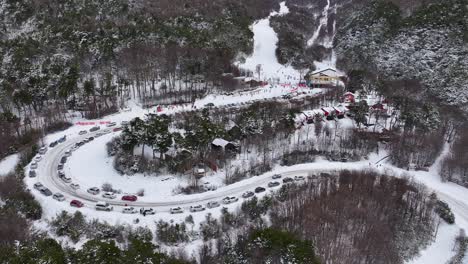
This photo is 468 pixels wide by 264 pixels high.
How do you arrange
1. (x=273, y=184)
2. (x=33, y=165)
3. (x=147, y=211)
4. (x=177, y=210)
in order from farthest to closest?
(x=33, y=165) < (x=273, y=184) < (x=177, y=210) < (x=147, y=211)

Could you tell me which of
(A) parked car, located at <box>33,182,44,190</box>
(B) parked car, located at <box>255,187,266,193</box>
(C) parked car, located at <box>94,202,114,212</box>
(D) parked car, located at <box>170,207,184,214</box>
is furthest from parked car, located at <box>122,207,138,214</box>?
(B) parked car, located at <box>255,187,266,193</box>

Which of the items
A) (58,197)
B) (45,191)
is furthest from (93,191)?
(45,191)

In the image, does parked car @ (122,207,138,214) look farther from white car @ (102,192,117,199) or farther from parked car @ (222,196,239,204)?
parked car @ (222,196,239,204)

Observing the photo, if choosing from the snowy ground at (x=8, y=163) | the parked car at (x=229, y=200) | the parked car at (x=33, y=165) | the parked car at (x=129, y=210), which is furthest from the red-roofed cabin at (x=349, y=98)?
the snowy ground at (x=8, y=163)

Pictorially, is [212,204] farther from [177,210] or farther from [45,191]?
[45,191]

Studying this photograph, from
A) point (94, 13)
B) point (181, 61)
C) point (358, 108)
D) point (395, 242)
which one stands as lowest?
point (395, 242)

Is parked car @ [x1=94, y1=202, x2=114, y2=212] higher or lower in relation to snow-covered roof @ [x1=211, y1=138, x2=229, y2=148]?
lower

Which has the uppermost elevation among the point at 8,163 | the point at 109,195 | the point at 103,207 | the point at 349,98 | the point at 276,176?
the point at 349,98

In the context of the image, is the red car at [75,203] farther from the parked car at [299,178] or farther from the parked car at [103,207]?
the parked car at [299,178]

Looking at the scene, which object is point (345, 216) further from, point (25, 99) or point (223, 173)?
point (25, 99)

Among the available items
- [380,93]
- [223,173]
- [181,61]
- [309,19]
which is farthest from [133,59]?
[309,19]

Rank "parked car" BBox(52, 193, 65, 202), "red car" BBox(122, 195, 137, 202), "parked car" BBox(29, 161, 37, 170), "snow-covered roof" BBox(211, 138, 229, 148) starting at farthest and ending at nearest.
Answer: "snow-covered roof" BBox(211, 138, 229, 148) < "parked car" BBox(29, 161, 37, 170) < "red car" BBox(122, 195, 137, 202) < "parked car" BBox(52, 193, 65, 202)
